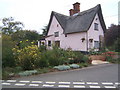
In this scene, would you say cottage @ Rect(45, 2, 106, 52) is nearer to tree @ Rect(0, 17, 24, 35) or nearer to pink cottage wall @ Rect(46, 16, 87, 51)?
pink cottage wall @ Rect(46, 16, 87, 51)

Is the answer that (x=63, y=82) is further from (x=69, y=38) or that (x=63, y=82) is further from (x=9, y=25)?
(x=9, y=25)

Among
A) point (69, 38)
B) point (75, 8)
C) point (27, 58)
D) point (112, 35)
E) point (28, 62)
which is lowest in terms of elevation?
point (28, 62)

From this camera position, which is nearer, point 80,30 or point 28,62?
point 28,62

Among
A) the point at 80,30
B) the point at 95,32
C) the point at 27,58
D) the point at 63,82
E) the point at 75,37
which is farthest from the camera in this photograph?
the point at 75,37

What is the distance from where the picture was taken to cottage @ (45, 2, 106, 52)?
43.7 ft

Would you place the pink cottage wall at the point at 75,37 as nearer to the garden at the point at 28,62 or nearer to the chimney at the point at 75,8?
the chimney at the point at 75,8

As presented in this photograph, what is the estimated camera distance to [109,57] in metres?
9.55

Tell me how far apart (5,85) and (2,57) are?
232 cm

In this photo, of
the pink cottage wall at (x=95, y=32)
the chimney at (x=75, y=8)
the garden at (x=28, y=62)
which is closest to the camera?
the garden at (x=28, y=62)

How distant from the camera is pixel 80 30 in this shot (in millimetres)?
13516

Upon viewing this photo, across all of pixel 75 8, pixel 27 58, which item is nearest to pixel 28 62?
pixel 27 58

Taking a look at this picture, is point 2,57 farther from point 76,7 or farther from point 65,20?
point 76,7

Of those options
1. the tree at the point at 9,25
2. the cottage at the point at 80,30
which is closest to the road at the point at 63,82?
the cottage at the point at 80,30

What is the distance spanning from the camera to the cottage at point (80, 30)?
13.3m
